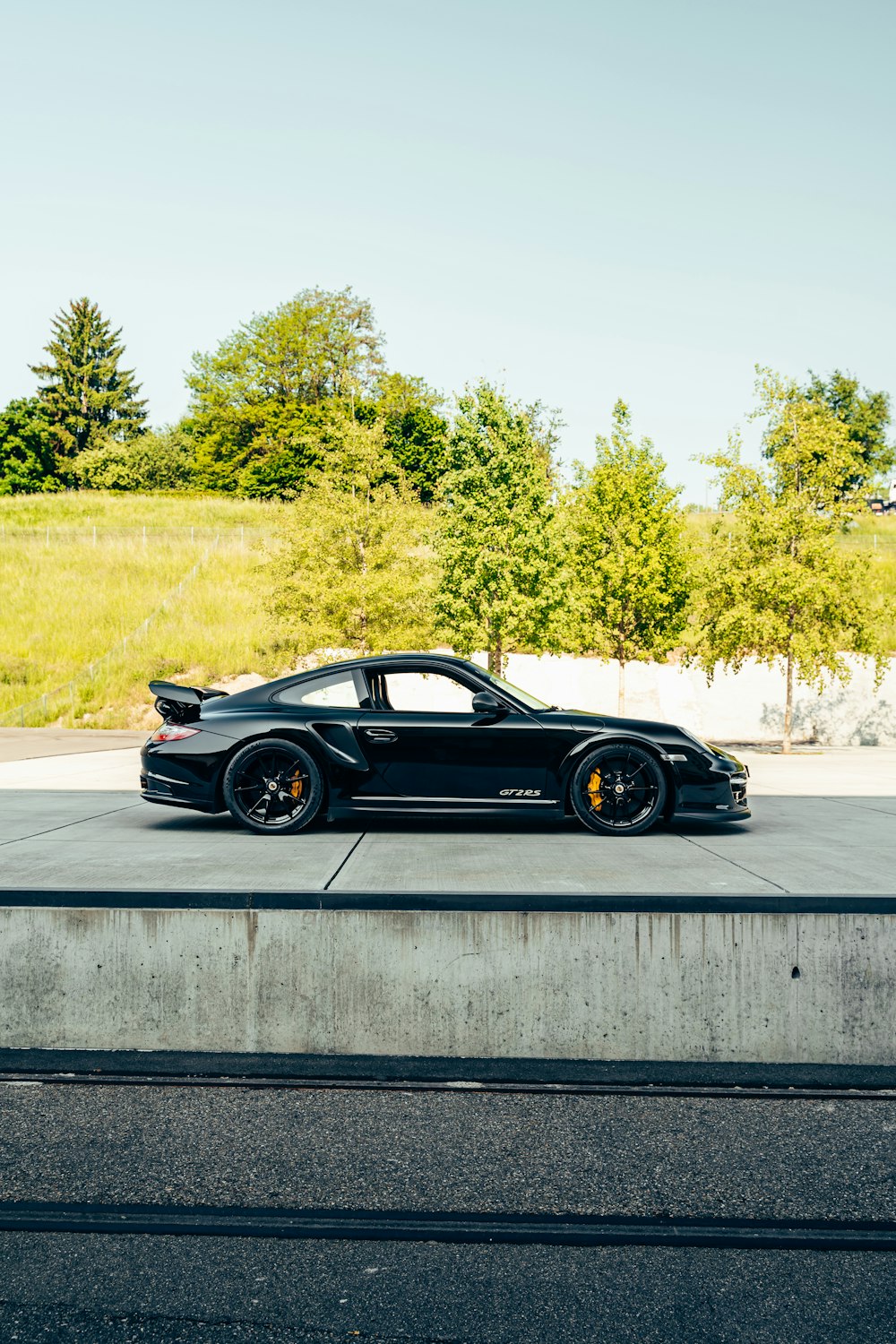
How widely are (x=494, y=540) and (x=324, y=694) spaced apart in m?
16.5

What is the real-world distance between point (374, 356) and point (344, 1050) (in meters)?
80.2

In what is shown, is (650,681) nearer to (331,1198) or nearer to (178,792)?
(178,792)


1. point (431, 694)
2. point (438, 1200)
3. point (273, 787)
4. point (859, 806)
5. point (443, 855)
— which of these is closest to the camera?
point (438, 1200)

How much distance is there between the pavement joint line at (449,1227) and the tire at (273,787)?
4.18 m

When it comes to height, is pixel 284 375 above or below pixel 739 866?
above

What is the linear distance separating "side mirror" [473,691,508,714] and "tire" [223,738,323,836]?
118cm

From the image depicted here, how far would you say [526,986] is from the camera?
5.22 m

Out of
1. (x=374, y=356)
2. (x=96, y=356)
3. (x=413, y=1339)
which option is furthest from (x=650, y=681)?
(x=96, y=356)

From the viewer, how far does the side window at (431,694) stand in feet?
25.9

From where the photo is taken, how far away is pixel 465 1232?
11.6ft

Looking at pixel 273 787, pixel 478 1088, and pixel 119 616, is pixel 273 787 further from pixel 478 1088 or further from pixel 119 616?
pixel 119 616

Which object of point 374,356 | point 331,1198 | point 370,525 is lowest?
point 331,1198

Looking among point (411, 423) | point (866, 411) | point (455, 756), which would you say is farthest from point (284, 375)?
point (455, 756)

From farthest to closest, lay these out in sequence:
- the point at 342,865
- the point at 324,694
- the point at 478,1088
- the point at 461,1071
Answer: the point at 324,694 → the point at 342,865 → the point at 461,1071 → the point at 478,1088
